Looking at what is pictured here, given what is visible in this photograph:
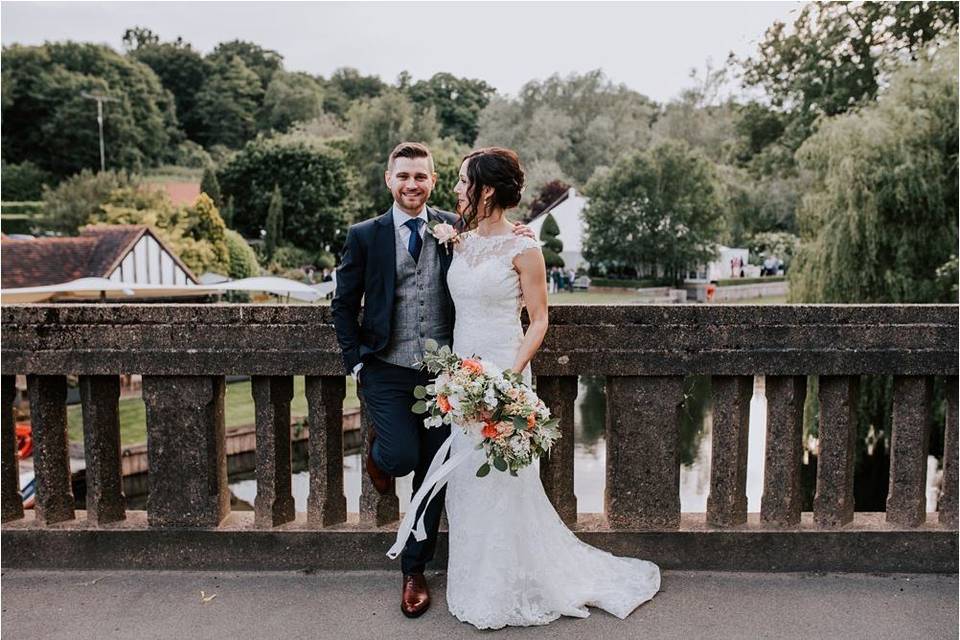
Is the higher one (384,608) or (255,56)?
(255,56)

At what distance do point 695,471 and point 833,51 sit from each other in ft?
63.1

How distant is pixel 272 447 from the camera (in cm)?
388

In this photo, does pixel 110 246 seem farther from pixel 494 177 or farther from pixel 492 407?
pixel 492 407

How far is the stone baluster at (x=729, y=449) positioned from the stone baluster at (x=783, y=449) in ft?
0.34

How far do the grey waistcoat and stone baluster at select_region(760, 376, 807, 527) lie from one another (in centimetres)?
158

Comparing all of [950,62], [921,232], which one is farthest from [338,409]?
[950,62]

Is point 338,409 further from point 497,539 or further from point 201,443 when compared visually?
point 497,539

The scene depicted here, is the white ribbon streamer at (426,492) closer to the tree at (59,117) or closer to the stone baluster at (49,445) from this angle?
the stone baluster at (49,445)

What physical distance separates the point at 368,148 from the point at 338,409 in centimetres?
5626

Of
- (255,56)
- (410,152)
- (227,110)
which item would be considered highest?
(255,56)

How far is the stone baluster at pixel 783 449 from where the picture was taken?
12.5ft

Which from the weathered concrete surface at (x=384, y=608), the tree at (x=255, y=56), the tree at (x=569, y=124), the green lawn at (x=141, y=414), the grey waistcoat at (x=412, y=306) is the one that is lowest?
the green lawn at (x=141, y=414)

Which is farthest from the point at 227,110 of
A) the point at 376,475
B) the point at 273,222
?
the point at 376,475

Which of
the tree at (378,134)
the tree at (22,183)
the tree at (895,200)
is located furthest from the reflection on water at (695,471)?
the tree at (22,183)
